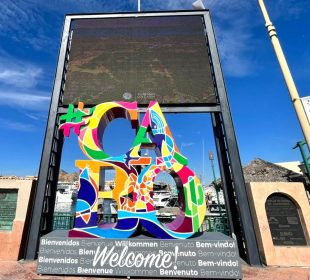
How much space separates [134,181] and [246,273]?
4.41 metres

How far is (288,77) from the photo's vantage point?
5.31 metres

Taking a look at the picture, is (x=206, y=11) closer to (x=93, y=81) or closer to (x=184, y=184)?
(x=93, y=81)

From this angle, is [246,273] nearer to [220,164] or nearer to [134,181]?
[220,164]

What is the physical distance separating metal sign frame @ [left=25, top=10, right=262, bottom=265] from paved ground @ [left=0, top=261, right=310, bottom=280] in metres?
0.39

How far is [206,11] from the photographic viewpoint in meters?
11.1

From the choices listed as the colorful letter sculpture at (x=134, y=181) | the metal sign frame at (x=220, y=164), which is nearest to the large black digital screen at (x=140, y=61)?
the metal sign frame at (x=220, y=164)

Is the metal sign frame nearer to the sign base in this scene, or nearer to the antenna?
the antenna

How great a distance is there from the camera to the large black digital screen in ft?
30.5

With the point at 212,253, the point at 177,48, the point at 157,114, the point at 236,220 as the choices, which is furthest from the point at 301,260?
the point at 177,48

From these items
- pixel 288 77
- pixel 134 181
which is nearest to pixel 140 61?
pixel 134 181

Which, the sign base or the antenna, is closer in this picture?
the sign base

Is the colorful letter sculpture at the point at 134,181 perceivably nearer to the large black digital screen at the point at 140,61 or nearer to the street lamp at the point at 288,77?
the large black digital screen at the point at 140,61

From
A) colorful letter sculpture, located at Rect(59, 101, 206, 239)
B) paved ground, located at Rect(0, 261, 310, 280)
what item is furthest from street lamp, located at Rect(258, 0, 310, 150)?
paved ground, located at Rect(0, 261, 310, 280)

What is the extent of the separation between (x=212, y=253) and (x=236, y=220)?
288cm
